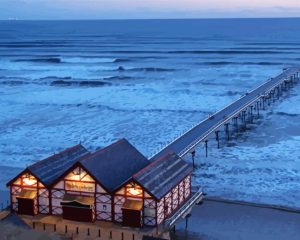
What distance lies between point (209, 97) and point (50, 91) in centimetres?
1817

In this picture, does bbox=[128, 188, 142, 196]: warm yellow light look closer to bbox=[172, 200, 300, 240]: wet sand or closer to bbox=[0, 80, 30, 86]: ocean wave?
bbox=[172, 200, 300, 240]: wet sand

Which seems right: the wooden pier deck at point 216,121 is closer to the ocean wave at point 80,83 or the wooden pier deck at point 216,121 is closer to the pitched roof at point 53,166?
the pitched roof at point 53,166

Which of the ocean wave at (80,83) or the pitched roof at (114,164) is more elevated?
the pitched roof at (114,164)

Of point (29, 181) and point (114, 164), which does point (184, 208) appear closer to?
point (114, 164)

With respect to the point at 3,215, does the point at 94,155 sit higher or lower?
higher

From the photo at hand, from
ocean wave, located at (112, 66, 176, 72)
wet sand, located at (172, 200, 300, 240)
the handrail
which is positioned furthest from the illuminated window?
ocean wave, located at (112, 66, 176, 72)

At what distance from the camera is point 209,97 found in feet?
181

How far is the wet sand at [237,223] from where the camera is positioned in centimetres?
2167

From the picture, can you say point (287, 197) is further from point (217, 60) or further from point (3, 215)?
point (217, 60)

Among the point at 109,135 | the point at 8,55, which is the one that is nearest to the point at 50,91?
the point at 109,135

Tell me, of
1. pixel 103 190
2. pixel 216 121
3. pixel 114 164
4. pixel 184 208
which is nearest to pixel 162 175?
pixel 184 208

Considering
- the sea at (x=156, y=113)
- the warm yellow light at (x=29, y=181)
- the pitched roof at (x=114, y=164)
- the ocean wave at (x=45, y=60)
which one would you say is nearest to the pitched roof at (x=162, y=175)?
the pitched roof at (x=114, y=164)

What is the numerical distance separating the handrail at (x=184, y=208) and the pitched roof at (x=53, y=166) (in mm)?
4670

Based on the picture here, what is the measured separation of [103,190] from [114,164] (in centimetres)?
169
